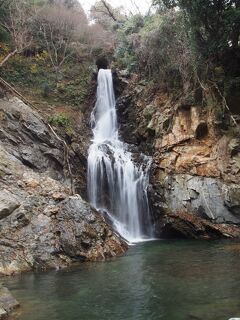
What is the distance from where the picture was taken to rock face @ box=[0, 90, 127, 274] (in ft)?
40.3

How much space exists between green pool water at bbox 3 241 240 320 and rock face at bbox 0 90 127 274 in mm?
780

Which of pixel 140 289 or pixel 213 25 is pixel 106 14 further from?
pixel 140 289

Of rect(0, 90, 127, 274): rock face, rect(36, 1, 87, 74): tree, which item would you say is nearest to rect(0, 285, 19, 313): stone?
rect(0, 90, 127, 274): rock face

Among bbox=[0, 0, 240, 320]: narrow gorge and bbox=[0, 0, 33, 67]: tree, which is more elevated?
bbox=[0, 0, 33, 67]: tree

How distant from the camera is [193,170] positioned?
1728cm

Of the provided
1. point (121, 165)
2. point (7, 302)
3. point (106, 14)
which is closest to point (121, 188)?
point (121, 165)

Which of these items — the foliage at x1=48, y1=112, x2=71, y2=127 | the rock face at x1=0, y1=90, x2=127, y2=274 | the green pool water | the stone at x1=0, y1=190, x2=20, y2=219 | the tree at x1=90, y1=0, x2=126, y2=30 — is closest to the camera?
the green pool water

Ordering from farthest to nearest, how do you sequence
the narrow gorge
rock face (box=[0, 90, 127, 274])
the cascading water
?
the cascading water
rock face (box=[0, 90, 127, 274])
the narrow gorge

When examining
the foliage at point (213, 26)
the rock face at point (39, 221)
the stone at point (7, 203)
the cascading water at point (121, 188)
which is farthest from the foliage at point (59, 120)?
the foliage at point (213, 26)

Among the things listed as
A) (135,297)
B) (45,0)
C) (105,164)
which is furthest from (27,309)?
(45,0)

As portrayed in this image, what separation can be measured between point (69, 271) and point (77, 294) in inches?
101

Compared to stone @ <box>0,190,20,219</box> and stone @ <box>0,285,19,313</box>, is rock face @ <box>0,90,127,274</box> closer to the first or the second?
stone @ <box>0,190,20,219</box>

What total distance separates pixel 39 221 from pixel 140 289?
5.24m

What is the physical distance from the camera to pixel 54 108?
22.1 meters
